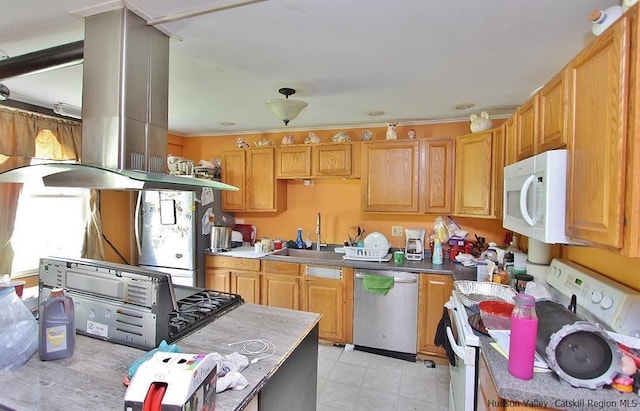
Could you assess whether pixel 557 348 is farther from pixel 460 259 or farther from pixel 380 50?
pixel 460 259

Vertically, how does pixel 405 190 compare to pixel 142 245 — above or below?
above

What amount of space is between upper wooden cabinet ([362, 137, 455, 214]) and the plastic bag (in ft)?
8.69

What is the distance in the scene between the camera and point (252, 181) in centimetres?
374

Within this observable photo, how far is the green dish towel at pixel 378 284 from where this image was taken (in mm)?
2898

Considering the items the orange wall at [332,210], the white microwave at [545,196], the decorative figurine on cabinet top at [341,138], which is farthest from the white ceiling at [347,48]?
the orange wall at [332,210]

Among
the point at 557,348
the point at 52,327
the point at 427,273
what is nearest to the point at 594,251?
the point at 557,348

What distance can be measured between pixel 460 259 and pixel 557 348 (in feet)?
6.38

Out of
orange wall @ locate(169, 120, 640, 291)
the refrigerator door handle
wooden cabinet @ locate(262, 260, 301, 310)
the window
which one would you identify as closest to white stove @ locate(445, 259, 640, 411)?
orange wall @ locate(169, 120, 640, 291)

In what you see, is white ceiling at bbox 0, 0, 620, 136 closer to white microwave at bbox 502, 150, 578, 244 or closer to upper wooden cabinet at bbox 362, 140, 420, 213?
upper wooden cabinet at bbox 362, 140, 420, 213

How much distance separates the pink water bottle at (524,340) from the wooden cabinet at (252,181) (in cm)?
Answer: 286

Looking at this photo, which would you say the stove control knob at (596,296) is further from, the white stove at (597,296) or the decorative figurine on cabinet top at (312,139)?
the decorative figurine on cabinet top at (312,139)

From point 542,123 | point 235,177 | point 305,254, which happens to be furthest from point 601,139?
point 235,177

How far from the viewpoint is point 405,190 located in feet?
10.5

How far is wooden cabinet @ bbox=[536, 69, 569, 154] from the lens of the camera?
4.44ft
